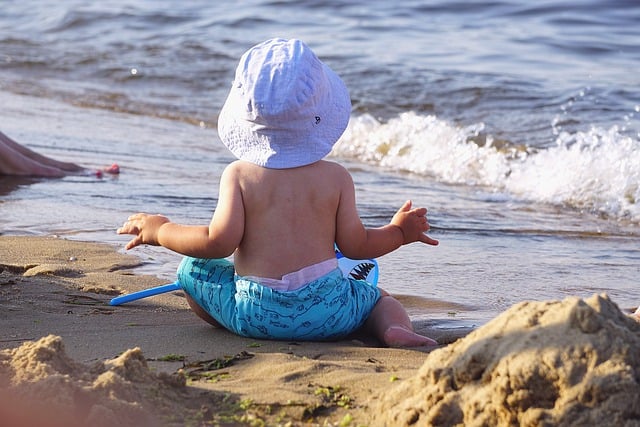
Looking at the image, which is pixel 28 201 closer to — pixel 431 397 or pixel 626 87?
pixel 431 397

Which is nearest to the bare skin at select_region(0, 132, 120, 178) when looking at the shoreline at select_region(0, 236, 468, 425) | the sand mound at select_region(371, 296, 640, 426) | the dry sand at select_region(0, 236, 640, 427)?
the shoreline at select_region(0, 236, 468, 425)

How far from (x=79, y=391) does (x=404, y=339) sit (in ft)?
4.17

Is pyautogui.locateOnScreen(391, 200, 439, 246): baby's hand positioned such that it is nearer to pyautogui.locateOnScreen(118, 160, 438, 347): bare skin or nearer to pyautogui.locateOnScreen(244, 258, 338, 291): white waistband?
pyautogui.locateOnScreen(118, 160, 438, 347): bare skin

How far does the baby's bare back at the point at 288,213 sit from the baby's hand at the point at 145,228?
316mm

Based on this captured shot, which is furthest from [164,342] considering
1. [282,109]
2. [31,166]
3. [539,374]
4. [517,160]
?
[517,160]

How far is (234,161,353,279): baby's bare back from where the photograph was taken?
11.3 ft

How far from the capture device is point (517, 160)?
26.3ft

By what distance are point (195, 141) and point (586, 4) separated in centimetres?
757

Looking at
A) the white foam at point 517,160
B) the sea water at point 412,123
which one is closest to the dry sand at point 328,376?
the sea water at point 412,123

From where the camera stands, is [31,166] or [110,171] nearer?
[31,166]

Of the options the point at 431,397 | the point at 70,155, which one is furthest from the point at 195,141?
the point at 431,397

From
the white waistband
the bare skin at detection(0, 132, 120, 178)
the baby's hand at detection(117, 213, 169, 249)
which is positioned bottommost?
the bare skin at detection(0, 132, 120, 178)

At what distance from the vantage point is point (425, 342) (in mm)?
3432

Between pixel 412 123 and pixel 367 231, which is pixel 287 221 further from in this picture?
pixel 412 123
